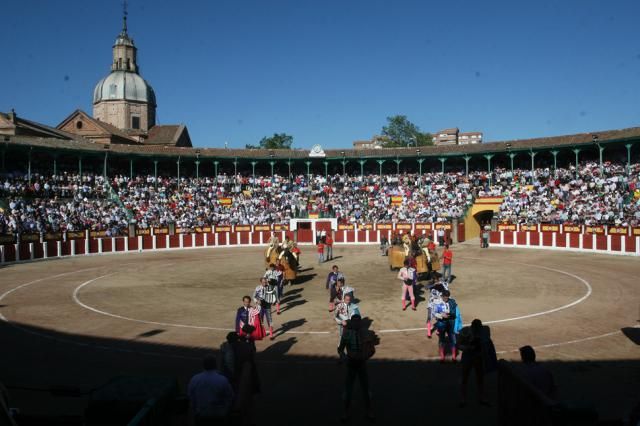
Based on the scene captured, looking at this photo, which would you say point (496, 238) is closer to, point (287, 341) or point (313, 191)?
point (313, 191)

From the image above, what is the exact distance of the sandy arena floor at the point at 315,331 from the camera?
8.40 metres

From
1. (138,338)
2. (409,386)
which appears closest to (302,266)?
(138,338)

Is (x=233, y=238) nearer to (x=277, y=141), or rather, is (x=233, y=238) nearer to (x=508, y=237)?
(x=508, y=237)

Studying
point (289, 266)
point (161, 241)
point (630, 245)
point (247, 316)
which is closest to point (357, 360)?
point (247, 316)

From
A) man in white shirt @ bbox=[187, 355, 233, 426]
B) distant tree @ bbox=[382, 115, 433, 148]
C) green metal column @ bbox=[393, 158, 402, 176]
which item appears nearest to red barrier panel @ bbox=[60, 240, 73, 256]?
green metal column @ bbox=[393, 158, 402, 176]

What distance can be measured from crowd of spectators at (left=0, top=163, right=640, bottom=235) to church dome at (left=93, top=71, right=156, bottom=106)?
32699 mm

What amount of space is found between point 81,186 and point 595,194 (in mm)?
38284

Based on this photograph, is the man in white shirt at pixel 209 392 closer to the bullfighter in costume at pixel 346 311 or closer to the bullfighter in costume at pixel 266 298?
the bullfighter in costume at pixel 346 311

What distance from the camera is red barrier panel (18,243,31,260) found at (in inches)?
1172

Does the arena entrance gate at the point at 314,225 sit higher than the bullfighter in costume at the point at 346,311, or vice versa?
the arena entrance gate at the point at 314,225

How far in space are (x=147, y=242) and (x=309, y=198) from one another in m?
15.5

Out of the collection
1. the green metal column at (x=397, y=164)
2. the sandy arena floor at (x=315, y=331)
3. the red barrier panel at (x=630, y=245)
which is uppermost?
the green metal column at (x=397, y=164)

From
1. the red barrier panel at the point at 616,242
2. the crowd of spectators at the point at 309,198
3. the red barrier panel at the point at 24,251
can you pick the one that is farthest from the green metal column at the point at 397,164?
the red barrier panel at the point at 24,251

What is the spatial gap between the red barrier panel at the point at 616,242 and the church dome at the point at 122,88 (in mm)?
64859
